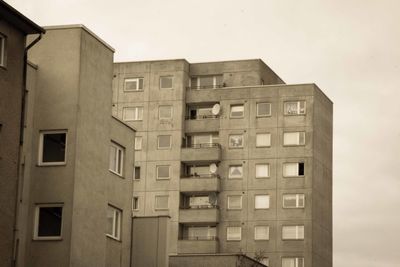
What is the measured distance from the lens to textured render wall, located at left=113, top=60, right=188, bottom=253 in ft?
362

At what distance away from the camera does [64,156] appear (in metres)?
47.0

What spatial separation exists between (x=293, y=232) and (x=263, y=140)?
29.3 feet

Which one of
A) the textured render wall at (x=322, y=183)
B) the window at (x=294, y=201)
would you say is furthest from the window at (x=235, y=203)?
the textured render wall at (x=322, y=183)

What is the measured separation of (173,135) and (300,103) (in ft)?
40.2

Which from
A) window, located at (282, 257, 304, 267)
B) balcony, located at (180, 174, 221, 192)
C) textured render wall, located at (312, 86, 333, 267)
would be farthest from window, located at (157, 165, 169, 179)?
textured render wall, located at (312, 86, 333, 267)

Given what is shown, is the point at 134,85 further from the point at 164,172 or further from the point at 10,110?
the point at 10,110

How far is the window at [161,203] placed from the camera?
110 metres

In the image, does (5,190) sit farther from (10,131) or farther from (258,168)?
(258,168)

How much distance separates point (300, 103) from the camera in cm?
10919

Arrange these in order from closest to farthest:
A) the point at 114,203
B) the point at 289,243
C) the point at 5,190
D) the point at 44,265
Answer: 1. the point at 5,190
2. the point at 44,265
3. the point at 114,203
4. the point at 289,243

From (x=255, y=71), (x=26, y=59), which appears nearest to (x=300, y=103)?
(x=255, y=71)

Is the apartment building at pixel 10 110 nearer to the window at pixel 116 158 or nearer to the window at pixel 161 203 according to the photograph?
the window at pixel 116 158

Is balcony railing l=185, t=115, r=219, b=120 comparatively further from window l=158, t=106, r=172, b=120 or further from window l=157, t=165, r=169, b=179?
window l=157, t=165, r=169, b=179

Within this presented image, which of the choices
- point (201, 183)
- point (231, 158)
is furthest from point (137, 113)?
point (231, 158)
